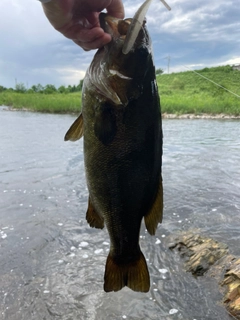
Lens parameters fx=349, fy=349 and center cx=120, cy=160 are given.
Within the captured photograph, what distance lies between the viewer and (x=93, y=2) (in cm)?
225

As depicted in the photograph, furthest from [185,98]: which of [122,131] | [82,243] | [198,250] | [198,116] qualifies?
[122,131]

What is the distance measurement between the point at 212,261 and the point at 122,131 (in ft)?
12.9

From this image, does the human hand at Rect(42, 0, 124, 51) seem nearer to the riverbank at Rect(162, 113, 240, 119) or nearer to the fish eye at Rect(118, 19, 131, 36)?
the fish eye at Rect(118, 19, 131, 36)

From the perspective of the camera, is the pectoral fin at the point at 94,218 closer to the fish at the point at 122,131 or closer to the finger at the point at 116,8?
the fish at the point at 122,131

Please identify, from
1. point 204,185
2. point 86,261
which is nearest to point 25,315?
point 86,261

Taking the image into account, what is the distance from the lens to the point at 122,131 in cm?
196

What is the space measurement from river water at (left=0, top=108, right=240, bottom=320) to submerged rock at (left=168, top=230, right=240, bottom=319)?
0.40 ft

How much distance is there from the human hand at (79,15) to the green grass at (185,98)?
2954cm

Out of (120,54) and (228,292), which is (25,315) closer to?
(228,292)

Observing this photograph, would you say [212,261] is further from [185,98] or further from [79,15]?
[185,98]

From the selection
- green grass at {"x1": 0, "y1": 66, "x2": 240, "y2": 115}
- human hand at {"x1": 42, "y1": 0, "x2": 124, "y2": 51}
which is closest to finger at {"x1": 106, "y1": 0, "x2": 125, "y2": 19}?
human hand at {"x1": 42, "y1": 0, "x2": 124, "y2": 51}

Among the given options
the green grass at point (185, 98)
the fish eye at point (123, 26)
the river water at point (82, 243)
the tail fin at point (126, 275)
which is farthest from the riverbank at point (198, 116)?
the fish eye at point (123, 26)

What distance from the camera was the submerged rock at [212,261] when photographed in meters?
4.41

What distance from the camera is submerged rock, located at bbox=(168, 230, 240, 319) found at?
441 cm
